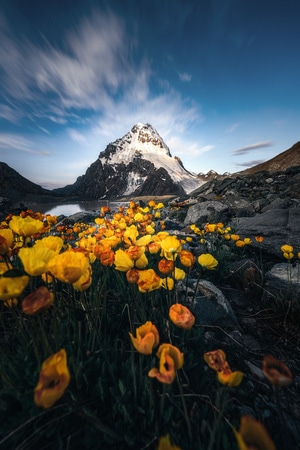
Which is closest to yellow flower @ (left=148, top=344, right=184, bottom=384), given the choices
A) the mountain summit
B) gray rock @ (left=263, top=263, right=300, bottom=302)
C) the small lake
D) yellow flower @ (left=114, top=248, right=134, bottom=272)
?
yellow flower @ (left=114, top=248, right=134, bottom=272)

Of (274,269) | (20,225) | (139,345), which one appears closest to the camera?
(139,345)

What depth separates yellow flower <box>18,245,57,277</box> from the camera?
3.62 ft

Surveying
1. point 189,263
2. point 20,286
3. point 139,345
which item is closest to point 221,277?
point 189,263

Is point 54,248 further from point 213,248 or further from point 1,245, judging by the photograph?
point 213,248

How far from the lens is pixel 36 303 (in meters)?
0.92

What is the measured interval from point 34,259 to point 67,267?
205 mm

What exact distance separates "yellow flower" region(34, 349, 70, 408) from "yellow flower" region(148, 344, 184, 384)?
1.11ft

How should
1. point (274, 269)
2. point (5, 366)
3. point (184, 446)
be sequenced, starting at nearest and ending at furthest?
point (184, 446) < point (5, 366) < point (274, 269)

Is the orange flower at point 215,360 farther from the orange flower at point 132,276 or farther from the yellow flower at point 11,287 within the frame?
the yellow flower at point 11,287

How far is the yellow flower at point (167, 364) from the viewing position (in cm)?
86

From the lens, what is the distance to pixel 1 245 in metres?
1.25

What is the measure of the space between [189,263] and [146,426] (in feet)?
3.46

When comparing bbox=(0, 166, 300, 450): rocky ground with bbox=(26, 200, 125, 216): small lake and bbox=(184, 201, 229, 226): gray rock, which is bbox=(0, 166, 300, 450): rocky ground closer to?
bbox=(184, 201, 229, 226): gray rock

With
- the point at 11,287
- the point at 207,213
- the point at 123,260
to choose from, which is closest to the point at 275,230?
the point at 207,213
